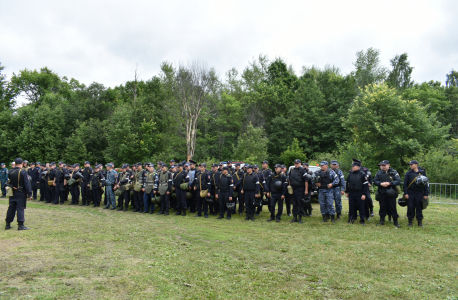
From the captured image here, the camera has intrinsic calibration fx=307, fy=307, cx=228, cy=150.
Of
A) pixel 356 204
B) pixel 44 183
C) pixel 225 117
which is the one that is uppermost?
pixel 225 117

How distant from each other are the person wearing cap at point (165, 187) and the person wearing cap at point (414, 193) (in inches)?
352

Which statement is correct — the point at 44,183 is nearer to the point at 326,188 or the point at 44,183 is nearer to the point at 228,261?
the point at 228,261

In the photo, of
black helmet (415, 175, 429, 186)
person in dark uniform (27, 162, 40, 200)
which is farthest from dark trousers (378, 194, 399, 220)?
person in dark uniform (27, 162, 40, 200)

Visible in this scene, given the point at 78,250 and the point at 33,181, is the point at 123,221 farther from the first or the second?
the point at 33,181

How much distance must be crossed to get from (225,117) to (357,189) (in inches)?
1412

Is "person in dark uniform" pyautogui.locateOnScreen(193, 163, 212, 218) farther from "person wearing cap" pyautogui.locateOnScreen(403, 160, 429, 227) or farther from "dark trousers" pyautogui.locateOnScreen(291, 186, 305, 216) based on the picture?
"person wearing cap" pyautogui.locateOnScreen(403, 160, 429, 227)

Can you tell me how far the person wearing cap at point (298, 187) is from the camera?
36.8ft

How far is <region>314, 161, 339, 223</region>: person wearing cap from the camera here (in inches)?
433

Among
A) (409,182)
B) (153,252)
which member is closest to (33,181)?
(153,252)

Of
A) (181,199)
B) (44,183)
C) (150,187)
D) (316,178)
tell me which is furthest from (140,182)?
(316,178)

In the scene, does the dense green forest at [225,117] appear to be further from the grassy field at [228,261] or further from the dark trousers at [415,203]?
the grassy field at [228,261]

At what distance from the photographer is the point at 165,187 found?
1313cm

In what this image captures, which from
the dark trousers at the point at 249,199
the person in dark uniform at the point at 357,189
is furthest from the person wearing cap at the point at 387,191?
the dark trousers at the point at 249,199

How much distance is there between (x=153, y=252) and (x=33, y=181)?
14332 millimetres
